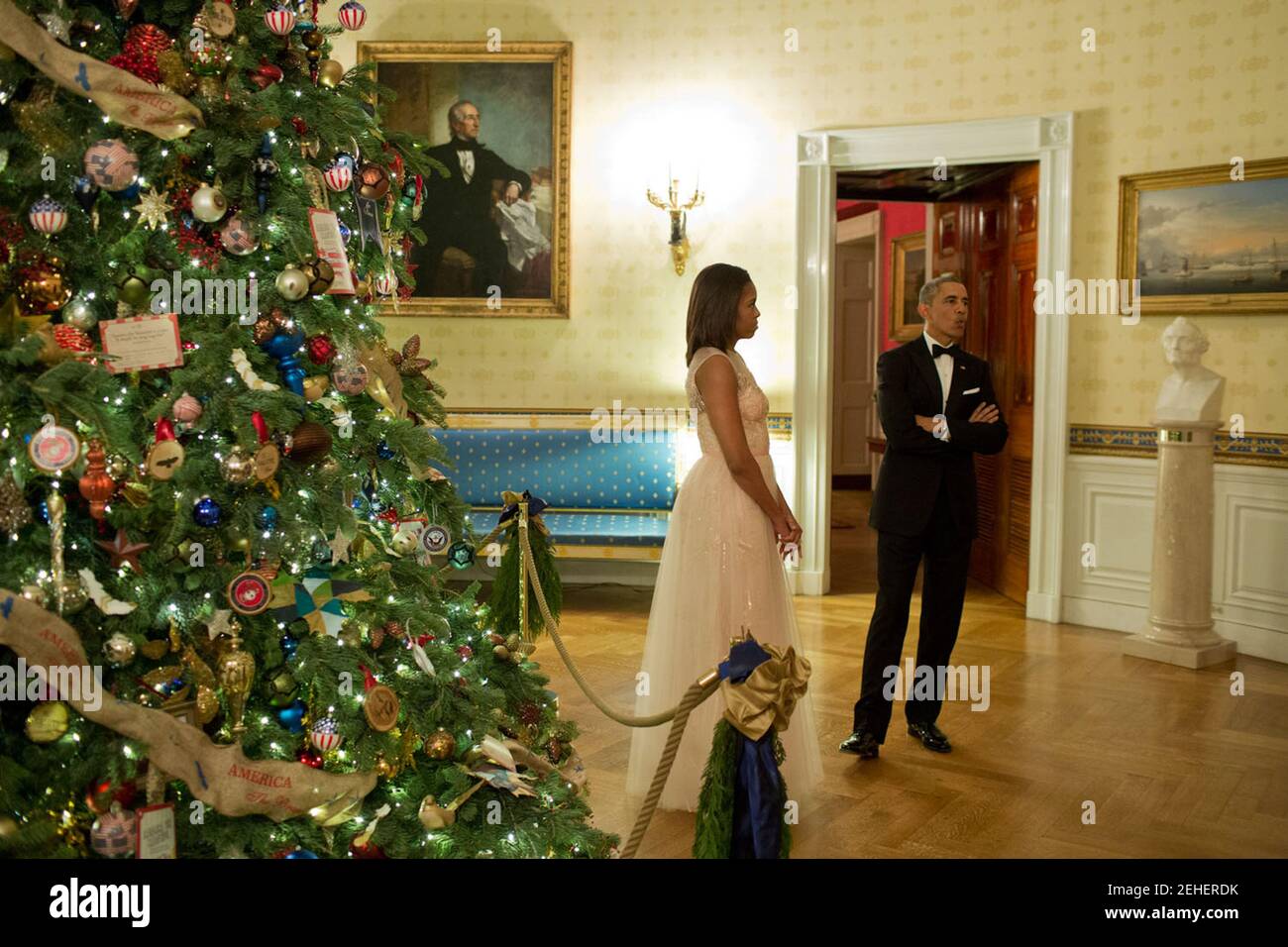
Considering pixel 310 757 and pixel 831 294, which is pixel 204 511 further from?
pixel 831 294

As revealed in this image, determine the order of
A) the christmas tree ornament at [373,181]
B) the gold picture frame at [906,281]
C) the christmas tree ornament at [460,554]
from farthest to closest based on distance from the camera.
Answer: the gold picture frame at [906,281] → the christmas tree ornament at [460,554] → the christmas tree ornament at [373,181]

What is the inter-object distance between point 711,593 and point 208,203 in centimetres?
196

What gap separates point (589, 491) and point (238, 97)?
5.22 metres

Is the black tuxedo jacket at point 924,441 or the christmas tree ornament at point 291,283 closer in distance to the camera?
the christmas tree ornament at point 291,283

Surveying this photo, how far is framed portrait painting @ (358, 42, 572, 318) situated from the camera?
25.3 ft

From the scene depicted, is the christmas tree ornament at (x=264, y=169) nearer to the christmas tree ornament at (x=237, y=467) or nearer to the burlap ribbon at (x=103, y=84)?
the burlap ribbon at (x=103, y=84)

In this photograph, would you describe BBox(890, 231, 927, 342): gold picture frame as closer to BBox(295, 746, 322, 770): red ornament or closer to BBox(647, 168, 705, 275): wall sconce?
BBox(647, 168, 705, 275): wall sconce

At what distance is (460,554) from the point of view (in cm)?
299

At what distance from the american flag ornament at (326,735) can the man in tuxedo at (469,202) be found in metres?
5.67

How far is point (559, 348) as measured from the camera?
7.89 meters

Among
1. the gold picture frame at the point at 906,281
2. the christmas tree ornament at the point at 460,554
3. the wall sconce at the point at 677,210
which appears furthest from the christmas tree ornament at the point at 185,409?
the gold picture frame at the point at 906,281

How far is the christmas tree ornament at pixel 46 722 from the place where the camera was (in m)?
2.30
